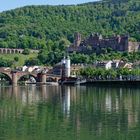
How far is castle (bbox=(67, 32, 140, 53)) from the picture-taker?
15388 cm

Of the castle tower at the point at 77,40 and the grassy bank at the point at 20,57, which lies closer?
the grassy bank at the point at 20,57

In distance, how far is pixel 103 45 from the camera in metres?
161

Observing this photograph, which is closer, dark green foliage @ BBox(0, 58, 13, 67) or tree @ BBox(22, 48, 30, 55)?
dark green foliage @ BBox(0, 58, 13, 67)

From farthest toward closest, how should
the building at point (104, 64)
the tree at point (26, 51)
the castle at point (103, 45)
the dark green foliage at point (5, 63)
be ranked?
the tree at point (26, 51)
the castle at point (103, 45)
the dark green foliage at point (5, 63)
the building at point (104, 64)

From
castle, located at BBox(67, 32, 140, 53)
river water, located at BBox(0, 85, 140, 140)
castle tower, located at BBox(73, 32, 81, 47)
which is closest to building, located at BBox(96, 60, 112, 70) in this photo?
castle, located at BBox(67, 32, 140, 53)

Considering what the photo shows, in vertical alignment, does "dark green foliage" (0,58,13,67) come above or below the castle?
below

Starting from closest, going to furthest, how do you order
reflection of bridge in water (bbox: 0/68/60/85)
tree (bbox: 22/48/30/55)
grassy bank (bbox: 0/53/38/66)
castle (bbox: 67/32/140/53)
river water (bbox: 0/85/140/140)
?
river water (bbox: 0/85/140/140)
reflection of bridge in water (bbox: 0/68/60/85)
castle (bbox: 67/32/140/53)
grassy bank (bbox: 0/53/38/66)
tree (bbox: 22/48/30/55)

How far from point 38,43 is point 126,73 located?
6250cm

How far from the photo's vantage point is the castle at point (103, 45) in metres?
154

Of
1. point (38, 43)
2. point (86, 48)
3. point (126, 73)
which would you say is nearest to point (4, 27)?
point (38, 43)

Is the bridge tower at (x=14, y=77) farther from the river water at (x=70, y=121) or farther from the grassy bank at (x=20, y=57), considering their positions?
the river water at (x=70, y=121)

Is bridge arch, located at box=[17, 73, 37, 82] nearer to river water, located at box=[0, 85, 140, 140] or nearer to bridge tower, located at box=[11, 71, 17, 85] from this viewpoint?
bridge tower, located at box=[11, 71, 17, 85]

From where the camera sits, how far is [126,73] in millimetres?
119125

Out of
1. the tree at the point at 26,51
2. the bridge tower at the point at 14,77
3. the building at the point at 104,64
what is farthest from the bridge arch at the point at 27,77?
the tree at the point at 26,51
